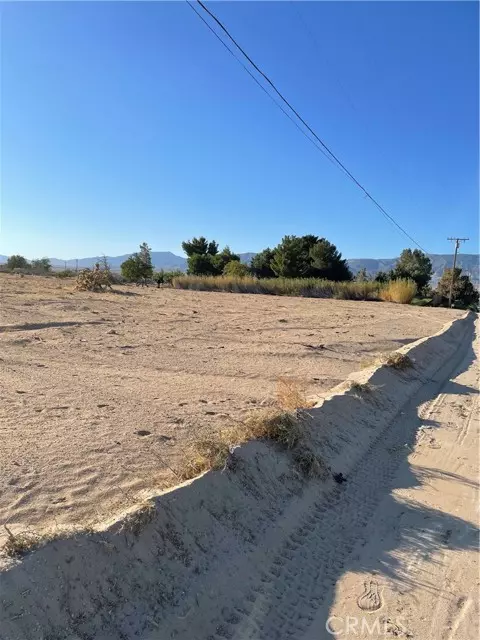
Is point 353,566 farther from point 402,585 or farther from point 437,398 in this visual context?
point 437,398

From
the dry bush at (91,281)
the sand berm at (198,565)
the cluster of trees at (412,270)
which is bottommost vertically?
the sand berm at (198,565)

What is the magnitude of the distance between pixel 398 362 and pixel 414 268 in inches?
1719

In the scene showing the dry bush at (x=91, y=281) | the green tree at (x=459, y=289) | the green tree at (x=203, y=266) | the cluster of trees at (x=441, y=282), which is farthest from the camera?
the green tree at (x=203, y=266)

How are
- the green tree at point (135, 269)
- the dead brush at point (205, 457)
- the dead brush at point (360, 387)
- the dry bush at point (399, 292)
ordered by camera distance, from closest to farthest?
the dead brush at point (205, 457), the dead brush at point (360, 387), the dry bush at point (399, 292), the green tree at point (135, 269)

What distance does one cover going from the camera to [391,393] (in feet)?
25.6

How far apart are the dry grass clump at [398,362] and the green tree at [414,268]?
113 feet

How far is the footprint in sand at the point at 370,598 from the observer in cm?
304

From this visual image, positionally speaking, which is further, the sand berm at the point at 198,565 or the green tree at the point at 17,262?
the green tree at the point at 17,262

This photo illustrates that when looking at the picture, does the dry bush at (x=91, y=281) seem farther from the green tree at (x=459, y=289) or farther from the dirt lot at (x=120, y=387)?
the green tree at (x=459, y=289)

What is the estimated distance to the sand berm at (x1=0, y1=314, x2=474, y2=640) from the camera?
246 centimetres

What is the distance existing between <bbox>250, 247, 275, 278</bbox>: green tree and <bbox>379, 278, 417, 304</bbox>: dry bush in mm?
17831

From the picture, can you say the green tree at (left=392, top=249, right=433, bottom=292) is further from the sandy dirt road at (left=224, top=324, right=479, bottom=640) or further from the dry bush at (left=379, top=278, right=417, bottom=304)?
the sandy dirt road at (left=224, top=324, right=479, bottom=640)

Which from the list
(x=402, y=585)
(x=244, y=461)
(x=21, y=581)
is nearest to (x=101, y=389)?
(x=244, y=461)

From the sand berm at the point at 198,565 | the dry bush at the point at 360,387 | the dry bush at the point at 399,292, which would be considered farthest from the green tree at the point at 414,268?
the sand berm at the point at 198,565
